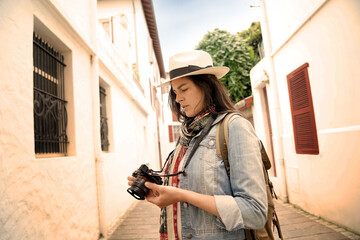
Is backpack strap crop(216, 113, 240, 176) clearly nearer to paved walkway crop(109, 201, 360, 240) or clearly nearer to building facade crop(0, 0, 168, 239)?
building facade crop(0, 0, 168, 239)

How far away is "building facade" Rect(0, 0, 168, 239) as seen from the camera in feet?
7.24

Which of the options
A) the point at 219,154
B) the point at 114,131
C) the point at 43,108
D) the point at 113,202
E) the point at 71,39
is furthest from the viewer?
the point at 114,131

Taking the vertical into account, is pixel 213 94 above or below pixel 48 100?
below

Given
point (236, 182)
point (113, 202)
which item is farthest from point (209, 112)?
point (113, 202)

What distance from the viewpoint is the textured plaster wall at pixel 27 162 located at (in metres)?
2.13

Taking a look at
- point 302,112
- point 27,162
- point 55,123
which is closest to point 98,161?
point 55,123

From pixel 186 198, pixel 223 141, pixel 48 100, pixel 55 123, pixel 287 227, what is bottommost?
pixel 287 227

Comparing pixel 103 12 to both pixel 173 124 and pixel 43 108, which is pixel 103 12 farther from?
pixel 173 124

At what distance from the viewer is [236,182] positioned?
3.84ft

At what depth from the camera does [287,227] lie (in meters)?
4.29

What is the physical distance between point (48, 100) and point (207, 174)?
265 centimetres

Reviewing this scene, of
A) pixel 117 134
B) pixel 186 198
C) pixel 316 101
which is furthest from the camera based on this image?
pixel 117 134

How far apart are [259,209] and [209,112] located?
592mm

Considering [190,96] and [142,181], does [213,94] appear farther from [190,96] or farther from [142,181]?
[142,181]
